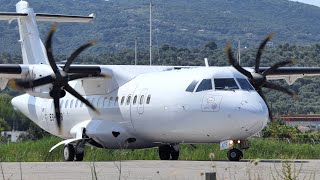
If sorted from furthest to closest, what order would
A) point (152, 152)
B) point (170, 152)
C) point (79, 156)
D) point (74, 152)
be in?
point (152, 152) → point (170, 152) → point (74, 152) → point (79, 156)

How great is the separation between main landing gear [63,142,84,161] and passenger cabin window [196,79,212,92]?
4.89m

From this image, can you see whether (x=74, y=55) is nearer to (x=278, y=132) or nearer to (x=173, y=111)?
(x=173, y=111)

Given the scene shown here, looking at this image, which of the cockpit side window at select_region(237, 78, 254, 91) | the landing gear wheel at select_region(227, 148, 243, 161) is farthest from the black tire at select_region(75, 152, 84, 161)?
the cockpit side window at select_region(237, 78, 254, 91)

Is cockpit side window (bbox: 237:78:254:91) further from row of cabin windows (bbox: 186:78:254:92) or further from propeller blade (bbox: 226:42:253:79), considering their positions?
propeller blade (bbox: 226:42:253:79)

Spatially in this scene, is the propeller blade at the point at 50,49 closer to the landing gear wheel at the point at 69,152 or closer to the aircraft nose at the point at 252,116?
the landing gear wheel at the point at 69,152

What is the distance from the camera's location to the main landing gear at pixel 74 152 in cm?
3027

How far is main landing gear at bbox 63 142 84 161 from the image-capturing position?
3027 cm

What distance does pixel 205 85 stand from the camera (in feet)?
89.8

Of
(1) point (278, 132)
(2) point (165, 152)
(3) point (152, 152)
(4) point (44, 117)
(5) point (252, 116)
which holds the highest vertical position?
(5) point (252, 116)

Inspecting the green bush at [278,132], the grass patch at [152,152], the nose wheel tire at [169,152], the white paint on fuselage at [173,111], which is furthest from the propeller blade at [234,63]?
the green bush at [278,132]

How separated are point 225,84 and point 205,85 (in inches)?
22.2

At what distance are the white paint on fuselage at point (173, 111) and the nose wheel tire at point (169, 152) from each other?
2.04ft

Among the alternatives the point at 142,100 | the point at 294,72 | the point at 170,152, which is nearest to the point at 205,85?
the point at 142,100

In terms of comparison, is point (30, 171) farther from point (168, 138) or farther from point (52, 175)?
point (168, 138)
